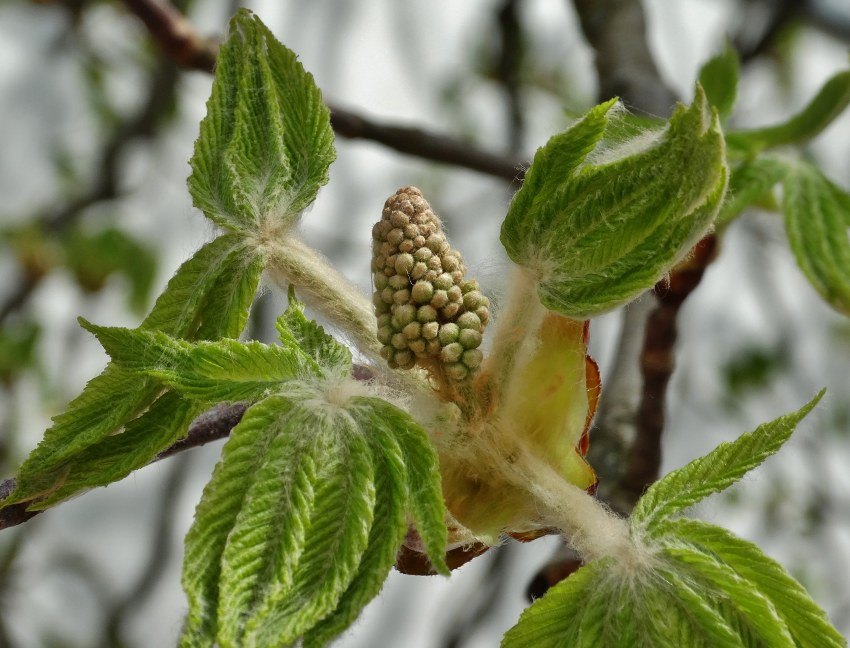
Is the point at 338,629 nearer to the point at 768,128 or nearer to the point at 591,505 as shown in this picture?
the point at 591,505

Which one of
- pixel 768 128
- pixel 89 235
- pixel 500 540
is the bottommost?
pixel 89 235

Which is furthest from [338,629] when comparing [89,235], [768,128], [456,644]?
[89,235]

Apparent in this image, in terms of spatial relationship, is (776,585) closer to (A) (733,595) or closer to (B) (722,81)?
(A) (733,595)

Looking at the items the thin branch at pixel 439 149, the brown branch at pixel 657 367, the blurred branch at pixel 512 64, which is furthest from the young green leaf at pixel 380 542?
the blurred branch at pixel 512 64

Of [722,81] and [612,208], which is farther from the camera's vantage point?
[722,81]

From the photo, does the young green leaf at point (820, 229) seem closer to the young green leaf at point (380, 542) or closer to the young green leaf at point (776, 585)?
the young green leaf at point (776, 585)

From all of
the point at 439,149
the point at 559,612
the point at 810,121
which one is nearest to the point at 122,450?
the point at 559,612
